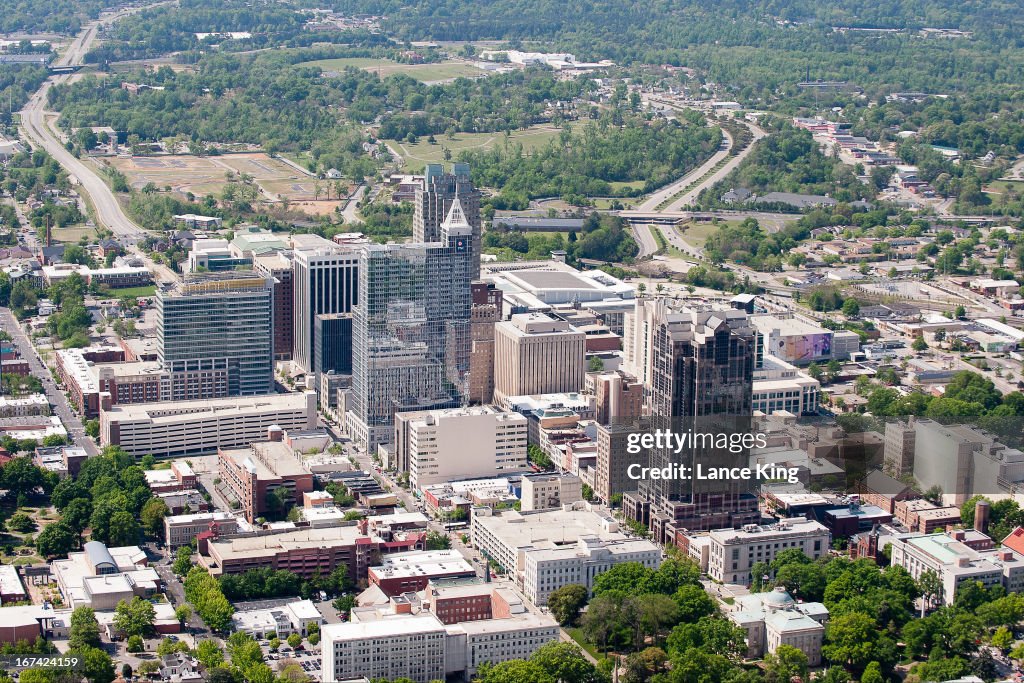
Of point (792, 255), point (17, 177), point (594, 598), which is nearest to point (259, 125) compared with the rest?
point (17, 177)

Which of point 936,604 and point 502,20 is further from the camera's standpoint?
point 502,20

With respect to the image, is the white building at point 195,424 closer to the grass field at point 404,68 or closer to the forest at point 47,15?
the grass field at point 404,68

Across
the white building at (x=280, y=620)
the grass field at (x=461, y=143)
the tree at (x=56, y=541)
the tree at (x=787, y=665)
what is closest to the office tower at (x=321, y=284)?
the tree at (x=56, y=541)

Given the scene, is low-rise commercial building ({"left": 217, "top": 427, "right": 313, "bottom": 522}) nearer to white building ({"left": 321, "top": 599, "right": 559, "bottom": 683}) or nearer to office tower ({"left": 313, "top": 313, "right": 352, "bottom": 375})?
office tower ({"left": 313, "top": 313, "right": 352, "bottom": 375})

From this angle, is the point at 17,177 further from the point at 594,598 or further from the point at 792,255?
the point at 594,598

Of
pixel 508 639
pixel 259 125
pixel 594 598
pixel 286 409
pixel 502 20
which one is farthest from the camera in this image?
pixel 502 20

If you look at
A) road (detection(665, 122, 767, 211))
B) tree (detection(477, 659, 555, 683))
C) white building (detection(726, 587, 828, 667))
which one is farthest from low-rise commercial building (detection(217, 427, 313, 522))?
road (detection(665, 122, 767, 211))

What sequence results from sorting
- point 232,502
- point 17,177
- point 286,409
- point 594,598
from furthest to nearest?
point 17,177 < point 286,409 < point 232,502 < point 594,598
